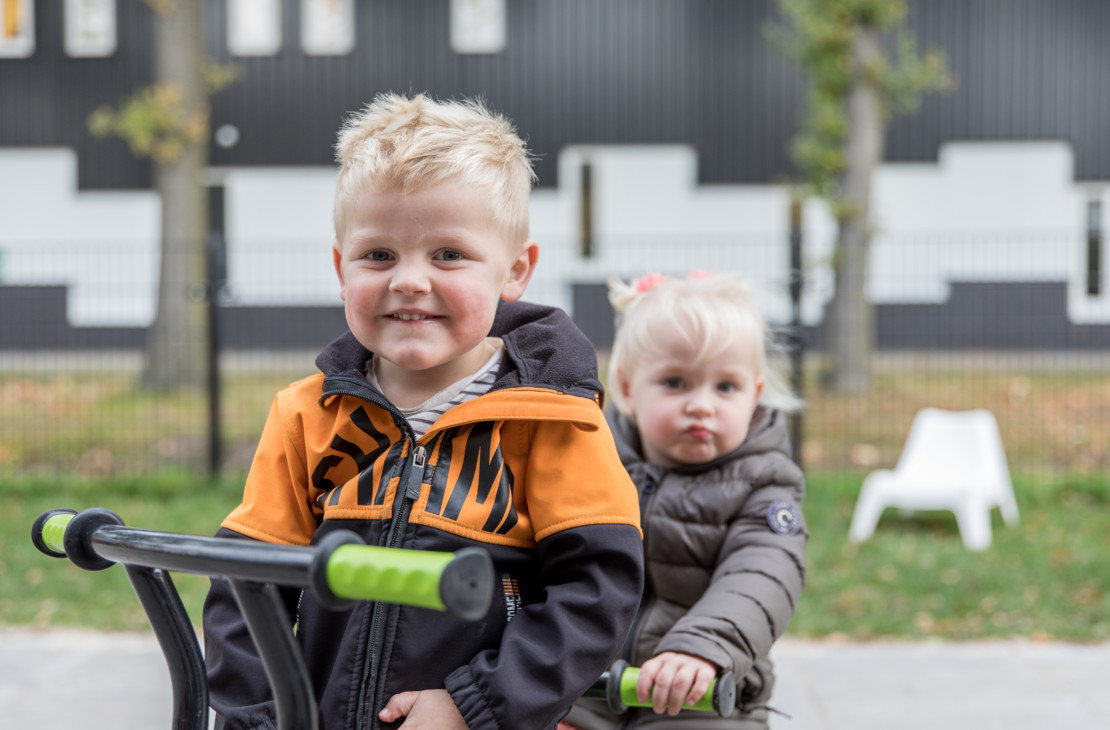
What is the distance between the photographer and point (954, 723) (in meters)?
3.77

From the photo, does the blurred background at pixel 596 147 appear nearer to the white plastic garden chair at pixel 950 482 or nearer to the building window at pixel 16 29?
the building window at pixel 16 29

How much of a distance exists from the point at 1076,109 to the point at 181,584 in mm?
14096

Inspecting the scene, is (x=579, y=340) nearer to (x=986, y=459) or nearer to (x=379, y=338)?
(x=379, y=338)

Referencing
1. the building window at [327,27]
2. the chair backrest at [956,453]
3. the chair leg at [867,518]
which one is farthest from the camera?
the building window at [327,27]

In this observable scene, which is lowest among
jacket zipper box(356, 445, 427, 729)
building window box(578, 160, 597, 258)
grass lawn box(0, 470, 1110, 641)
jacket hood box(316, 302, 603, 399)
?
grass lawn box(0, 470, 1110, 641)

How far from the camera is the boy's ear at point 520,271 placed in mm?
1553

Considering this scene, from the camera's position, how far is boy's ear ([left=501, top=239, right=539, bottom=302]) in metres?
1.55

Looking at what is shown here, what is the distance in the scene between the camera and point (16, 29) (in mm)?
15742

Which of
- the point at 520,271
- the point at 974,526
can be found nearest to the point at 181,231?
the point at 974,526

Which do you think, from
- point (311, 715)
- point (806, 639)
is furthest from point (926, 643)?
point (311, 715)

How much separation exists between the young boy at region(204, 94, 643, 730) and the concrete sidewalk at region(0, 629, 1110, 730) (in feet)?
8.58

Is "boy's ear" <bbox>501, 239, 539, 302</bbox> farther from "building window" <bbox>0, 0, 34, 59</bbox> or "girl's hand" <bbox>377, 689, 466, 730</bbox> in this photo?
"building window" <bbox>0, 0, 34, 59</bbox>

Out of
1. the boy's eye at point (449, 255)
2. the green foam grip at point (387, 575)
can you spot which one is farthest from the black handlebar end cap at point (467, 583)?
the boy's eye at point (449, 255)

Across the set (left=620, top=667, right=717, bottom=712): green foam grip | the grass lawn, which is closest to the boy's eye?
(left=620, top=667, right=717, bottom=712): green foam grip
